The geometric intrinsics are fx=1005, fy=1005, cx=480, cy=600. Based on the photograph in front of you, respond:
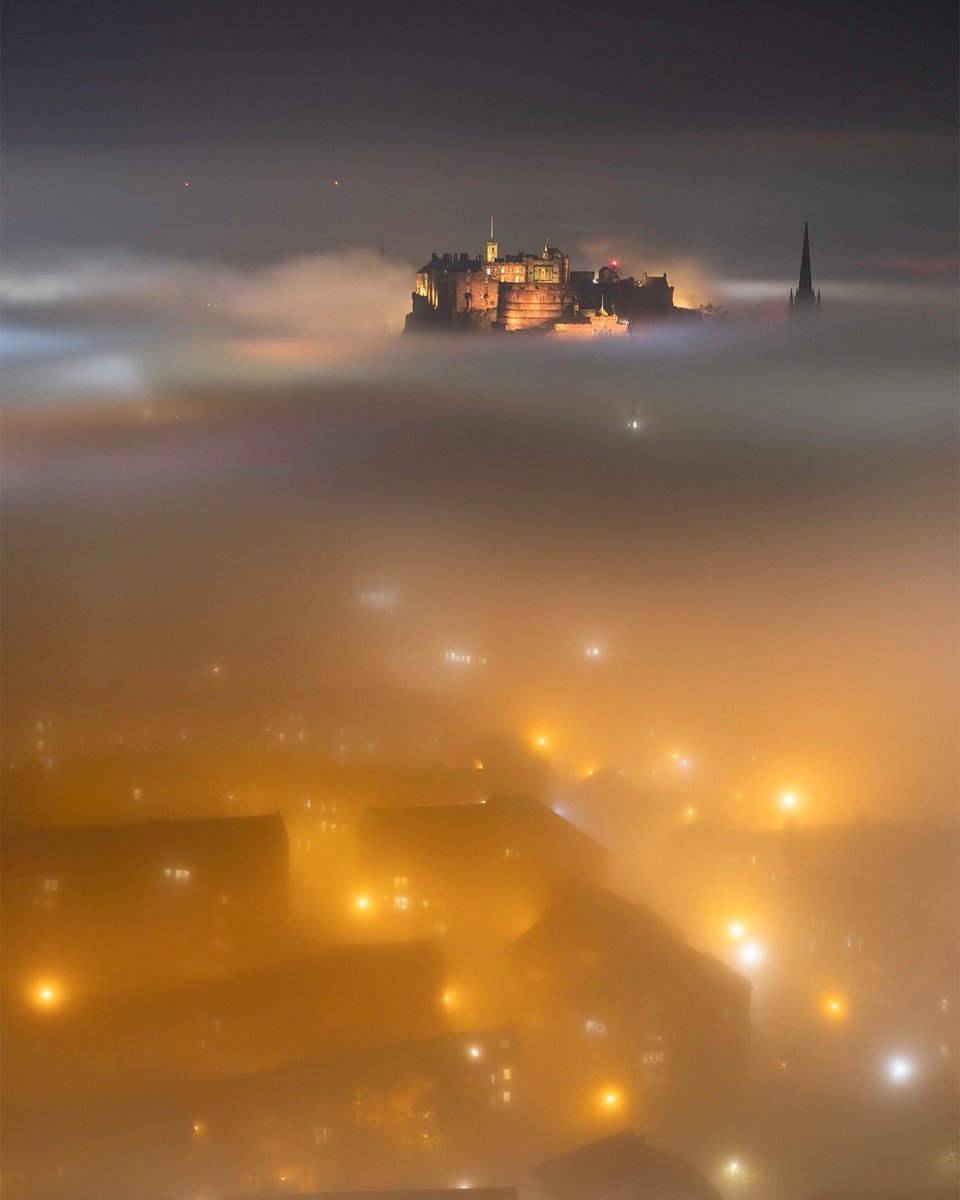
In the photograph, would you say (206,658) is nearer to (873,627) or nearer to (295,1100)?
(295,1100)

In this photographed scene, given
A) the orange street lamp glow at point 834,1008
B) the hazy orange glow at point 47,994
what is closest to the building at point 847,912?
the orange street lamp glow at point 834,1008

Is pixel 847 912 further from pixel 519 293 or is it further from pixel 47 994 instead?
pixel 47 994

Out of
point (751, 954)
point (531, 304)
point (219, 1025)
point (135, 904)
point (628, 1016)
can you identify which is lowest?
point (751, 954)

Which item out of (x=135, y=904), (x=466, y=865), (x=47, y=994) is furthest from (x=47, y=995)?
(x=466, y=865)

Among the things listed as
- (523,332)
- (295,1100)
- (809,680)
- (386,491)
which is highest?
(523,332)

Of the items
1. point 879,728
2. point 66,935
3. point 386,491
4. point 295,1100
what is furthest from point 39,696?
point 879,728

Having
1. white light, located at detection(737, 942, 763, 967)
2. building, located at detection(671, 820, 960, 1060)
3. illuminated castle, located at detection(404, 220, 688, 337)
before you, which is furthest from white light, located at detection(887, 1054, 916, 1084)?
illuminated castle, located at detection(404, 220, 688, 337)
